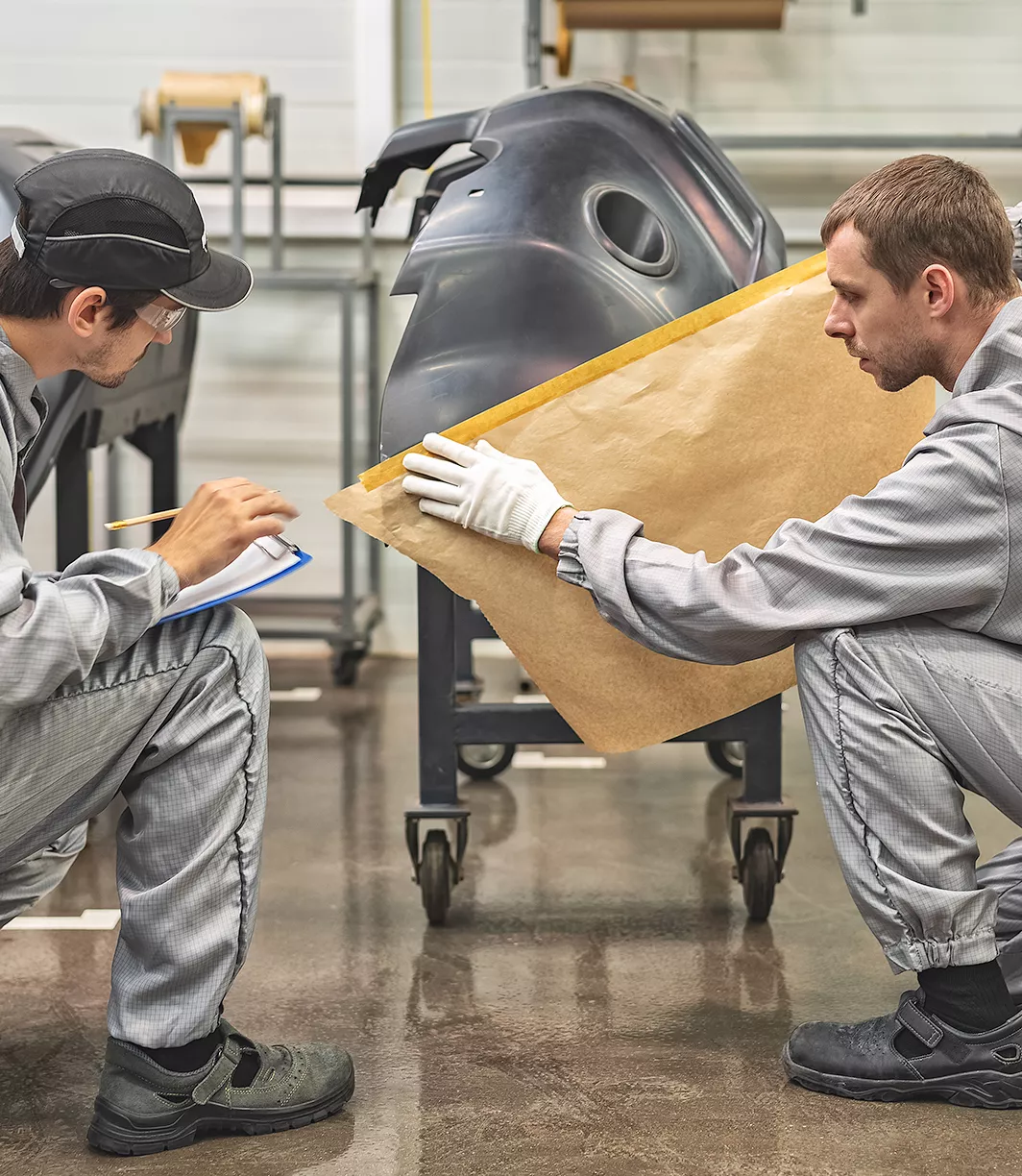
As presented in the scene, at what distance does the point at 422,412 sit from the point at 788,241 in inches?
91.6

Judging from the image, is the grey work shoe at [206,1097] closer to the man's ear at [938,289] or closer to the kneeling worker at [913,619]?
the kneeling worker at [913,619]

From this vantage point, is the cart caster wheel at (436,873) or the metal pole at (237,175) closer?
the cart caster wheel at (436,873)

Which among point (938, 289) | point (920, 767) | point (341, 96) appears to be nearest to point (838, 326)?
point (938, 289)

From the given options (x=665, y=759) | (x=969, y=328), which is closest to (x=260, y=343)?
(x=665, y=759)

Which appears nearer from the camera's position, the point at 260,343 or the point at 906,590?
the point at 906,590

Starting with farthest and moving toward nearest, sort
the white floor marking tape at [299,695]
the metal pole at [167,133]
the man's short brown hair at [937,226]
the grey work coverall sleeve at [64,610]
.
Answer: the white floor marking tape at [299,695] < the metal pole at [167,133] < the man's short brown hair at [937,226] < the grey work coverall sleeve at [64,610]

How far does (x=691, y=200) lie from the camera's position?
2027 millimetres

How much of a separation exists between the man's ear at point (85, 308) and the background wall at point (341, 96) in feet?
8.42

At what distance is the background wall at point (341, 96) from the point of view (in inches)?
149

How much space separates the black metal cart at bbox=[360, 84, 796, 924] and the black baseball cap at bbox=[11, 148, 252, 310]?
49cm

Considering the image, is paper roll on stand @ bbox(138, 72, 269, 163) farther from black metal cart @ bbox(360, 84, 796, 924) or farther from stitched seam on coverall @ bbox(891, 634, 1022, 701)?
stitched seam on coverall @ bbox(891, 634, 1022, 701)

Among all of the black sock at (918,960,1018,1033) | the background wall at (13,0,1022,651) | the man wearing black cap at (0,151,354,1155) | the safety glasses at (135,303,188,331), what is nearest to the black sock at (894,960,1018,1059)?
the black sock at (918,960,1018,1033)

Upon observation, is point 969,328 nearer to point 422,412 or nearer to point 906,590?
point 906,590

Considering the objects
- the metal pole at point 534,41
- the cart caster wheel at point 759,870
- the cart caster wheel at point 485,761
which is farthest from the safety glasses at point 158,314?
the metal pole at point 534,41
